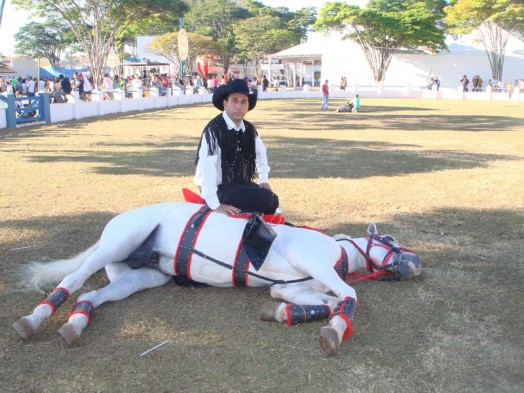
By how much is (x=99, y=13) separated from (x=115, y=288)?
2783 centimetres

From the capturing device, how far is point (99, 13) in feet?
92.6

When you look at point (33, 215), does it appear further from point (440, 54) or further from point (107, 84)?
point (440, 54)

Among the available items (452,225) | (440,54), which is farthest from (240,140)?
(440,54)

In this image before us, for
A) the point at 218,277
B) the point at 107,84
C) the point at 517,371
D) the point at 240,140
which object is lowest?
the point at 517,371

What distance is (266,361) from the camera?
3.06m

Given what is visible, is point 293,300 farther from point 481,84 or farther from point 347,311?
point 481,84

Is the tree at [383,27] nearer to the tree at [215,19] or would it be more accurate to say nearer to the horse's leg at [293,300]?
the tree at [215,19]

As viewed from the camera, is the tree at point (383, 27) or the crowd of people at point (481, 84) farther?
the tree at point (383, 27)

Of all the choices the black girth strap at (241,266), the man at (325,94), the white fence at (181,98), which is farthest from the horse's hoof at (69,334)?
the man at (325,94)

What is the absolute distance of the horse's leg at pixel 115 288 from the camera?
336 cm

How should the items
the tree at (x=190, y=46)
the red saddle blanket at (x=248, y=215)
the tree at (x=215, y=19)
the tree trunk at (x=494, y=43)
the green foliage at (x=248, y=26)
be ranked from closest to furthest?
the red saddle blanket at (x=248, y=215) → the tree trunk at (x=494, y=43) → the tree at (x=190, y=46) → the green foliage at (x=248, y=26) → the tree at (x=215, y=19)

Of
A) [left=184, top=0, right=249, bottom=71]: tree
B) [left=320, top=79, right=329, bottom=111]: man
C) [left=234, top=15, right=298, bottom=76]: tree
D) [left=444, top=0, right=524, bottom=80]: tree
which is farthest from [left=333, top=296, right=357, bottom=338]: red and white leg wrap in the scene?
[left=184, top=0, right=249, bottom=71]: tree

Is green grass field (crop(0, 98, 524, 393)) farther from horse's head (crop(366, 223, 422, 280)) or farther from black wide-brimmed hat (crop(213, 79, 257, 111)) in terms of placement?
black wide-brimmed hat (crop(213, 79, 257, 111))

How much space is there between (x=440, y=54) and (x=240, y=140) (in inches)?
2011
